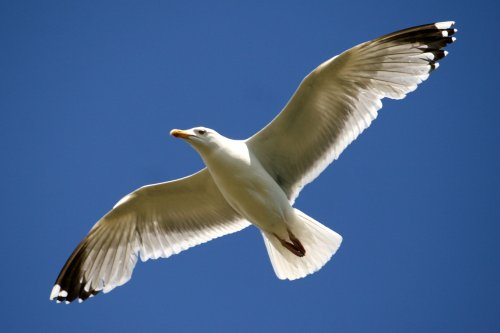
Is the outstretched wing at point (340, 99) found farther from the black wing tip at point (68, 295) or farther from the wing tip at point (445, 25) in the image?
the black wing tip at point (68, 295)

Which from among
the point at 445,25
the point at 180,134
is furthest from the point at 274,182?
the point at 445,25

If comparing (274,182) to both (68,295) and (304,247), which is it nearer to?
(304,247)

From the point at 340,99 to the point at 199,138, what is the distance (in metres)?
1.37

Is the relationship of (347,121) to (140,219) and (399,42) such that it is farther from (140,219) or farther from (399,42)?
(140,219)

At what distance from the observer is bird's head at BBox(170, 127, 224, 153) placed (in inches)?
258

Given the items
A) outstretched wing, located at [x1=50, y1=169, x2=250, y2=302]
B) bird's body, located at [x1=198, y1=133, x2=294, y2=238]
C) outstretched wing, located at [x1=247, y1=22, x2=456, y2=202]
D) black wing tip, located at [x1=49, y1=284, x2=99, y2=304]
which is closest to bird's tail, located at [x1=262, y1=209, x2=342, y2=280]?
bird's body, located at [x1=198, y1=133, x2=294, y2=238]

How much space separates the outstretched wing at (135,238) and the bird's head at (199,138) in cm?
Result: 90

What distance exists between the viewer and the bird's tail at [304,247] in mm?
6672

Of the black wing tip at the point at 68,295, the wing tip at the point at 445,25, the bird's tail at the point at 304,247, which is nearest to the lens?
the wing tip at the point at 445,25

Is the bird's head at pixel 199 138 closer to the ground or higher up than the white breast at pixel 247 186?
higher up

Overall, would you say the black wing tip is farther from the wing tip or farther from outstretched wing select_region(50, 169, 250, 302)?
the wing tip

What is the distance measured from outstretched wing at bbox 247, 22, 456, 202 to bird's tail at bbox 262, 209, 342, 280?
42 cm

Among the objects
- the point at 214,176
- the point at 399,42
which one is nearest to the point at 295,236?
the point at 214,176

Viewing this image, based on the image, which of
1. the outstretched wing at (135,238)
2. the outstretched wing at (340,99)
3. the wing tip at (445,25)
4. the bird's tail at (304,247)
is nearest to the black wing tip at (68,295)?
the outstretched wing at (135,238)
